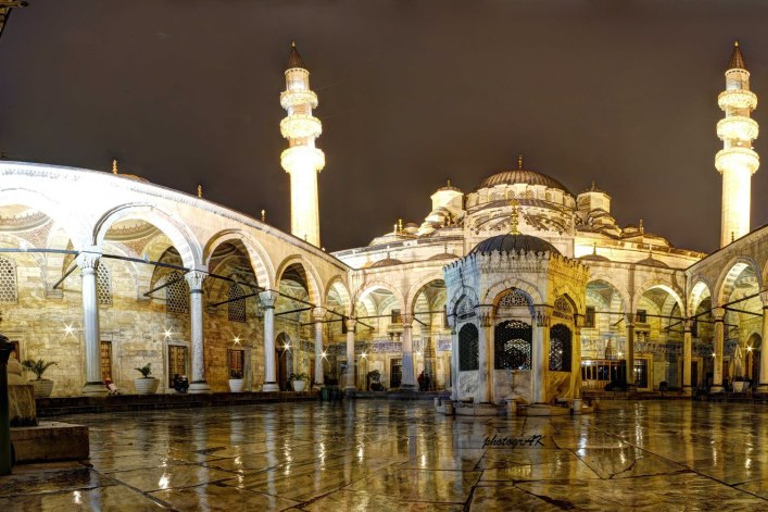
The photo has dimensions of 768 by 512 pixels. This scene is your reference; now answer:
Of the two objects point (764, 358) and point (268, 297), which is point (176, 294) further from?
point (764, 358)

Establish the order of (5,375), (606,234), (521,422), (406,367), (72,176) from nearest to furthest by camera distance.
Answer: (5,375)
(521,422)
(72,176)
(406,367)
(606,234)

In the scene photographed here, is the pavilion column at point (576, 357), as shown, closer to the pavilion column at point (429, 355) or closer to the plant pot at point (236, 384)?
the plant pot at point (236, 384)

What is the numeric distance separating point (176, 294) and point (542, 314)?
14043 mm

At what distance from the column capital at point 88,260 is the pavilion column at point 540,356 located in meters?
10.0

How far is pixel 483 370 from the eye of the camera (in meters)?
11.0

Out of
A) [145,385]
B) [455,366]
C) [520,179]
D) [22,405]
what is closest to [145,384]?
[145,385]

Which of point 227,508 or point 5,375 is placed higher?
point 5,375

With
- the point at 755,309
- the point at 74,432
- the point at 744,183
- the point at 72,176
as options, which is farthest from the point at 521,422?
the point at 744,183

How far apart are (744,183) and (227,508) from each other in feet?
119

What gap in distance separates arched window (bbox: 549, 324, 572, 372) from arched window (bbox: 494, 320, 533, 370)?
0.60 meters

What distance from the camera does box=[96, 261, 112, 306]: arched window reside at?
18.8 m

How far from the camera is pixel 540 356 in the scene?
10844mm

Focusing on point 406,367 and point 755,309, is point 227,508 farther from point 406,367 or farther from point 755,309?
point 755,309

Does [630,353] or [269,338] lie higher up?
[269,338]
